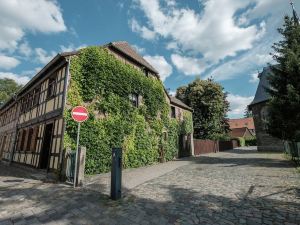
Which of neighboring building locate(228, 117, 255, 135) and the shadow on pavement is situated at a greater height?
neighboring building locate(228, 117, 255, 135)

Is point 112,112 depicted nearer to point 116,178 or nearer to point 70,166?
point 70,166

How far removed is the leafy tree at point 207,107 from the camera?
99.5ft

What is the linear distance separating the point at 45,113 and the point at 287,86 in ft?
43.8

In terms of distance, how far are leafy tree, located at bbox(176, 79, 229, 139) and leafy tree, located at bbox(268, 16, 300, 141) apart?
1645cm

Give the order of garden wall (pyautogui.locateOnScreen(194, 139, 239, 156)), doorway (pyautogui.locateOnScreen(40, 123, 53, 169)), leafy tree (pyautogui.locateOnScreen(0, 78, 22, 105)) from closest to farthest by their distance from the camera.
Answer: doorway (pyautogui.locateOnScreen(40, 123, 53, 169)) < garden wall (pyautogui.locateOnScreen(194, 139, 239, 156)) < leafy tree (pyautogui.locateOnScreen(0, 78, 22, 105))

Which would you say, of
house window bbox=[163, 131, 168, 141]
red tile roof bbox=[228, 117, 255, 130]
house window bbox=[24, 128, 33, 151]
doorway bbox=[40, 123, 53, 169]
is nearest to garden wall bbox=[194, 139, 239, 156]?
house window bbox=[163, 131, 168, 141]

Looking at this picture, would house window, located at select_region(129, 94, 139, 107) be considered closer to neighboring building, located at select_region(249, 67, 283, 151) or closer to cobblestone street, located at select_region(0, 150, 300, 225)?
cobblestone street, located at select_region(0, 150, 300, 225)

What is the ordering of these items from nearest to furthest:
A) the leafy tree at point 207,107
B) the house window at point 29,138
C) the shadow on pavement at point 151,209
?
the shadow on pavement at point 151,209 < the house window at point 29,138 < the leafy tree at point 207,107

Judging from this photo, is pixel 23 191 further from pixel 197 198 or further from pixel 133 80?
pixel 133 80

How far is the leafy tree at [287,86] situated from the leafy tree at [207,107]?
1645 cm

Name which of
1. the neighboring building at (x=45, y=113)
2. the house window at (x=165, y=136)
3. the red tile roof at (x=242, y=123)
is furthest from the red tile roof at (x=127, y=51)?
the red tile roof at (x=242, y=123)

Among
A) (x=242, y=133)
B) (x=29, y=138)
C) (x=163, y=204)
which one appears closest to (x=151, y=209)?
(x=163, y=204)

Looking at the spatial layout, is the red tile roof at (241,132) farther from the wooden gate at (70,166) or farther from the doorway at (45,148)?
the wooden gate at (70,166)

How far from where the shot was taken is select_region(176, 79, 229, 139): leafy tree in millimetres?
30312
